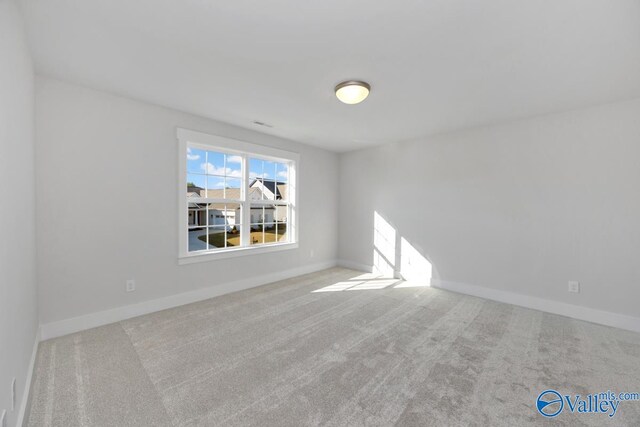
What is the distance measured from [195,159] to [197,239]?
1.09m

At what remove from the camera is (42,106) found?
2385 millimetres

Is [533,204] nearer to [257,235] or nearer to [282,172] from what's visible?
[282,172]

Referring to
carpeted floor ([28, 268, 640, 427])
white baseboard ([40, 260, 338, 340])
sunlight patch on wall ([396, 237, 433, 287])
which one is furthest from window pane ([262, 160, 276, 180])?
sunlight patch on wall ([396, 237, 433, 287])

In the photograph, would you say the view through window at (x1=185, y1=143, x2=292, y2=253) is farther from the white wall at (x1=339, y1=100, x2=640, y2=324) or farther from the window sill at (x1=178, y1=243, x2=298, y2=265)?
the white wall at (x1=339, y1=100, x2=640, y2=324)

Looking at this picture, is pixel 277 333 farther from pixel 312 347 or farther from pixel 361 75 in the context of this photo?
pixel 361 75

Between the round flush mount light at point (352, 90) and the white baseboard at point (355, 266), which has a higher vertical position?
the round flush mount light at point (352, 90)

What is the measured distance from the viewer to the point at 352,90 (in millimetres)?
2408

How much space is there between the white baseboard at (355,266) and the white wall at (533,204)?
967mm

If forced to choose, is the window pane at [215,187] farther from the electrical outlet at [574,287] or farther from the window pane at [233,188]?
the electrical outlet at [574,287]

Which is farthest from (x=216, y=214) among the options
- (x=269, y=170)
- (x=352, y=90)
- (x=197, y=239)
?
(x=352, y=90)

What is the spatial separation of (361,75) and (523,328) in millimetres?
3049

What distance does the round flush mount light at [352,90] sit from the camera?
7.81ft

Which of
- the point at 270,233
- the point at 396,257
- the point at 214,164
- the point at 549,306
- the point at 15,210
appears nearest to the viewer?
the point at 15,210

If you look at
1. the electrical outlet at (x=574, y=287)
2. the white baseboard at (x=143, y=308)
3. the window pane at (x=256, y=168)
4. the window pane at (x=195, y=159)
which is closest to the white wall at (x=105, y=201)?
the white baseboard at (x=143, y=308)
